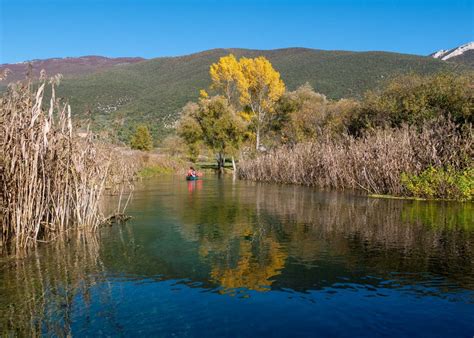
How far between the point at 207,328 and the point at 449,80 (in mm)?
28839

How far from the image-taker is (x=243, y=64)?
53.2m

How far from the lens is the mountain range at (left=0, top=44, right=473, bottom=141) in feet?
273

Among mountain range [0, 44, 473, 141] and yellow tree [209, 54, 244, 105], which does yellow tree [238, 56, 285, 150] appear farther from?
mountain range [0, 44, 473, 141]

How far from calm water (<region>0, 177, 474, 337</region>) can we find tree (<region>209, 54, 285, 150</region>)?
3943 cm

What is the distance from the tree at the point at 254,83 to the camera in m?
52.1

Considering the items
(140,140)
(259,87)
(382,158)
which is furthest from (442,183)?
(140,140)

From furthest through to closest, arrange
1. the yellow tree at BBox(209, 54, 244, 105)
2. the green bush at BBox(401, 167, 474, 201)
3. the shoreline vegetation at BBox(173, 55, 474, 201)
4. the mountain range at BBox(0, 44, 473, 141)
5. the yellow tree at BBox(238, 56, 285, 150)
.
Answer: the mountain range at BBox(0, 44, 473, 141) < the yellow tree at BBox(209, 54, 244, 105) < the yellow tree at BBox(238, 56, 285, 150) < the shoreline vegetation at BBox(173, 55, 474, 201) < the green bush at BBox(401, 167, 474, 201)

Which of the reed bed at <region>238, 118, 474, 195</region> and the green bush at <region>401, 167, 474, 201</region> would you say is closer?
the green bush at <region>401, 167, 474, 201</region>

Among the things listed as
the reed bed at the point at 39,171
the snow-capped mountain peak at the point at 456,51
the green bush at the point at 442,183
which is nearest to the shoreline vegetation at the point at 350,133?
the green bush at the point at 442,183

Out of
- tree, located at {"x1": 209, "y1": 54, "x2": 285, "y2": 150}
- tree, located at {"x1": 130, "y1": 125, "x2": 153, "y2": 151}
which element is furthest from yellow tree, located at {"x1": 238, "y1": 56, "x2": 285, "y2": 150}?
tree, located at {"x1": 130, "y1": 125, "x2": 153, "y2": 151}

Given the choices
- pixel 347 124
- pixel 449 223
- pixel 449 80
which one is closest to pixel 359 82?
pixel 347 124

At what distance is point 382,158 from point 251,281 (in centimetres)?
1459

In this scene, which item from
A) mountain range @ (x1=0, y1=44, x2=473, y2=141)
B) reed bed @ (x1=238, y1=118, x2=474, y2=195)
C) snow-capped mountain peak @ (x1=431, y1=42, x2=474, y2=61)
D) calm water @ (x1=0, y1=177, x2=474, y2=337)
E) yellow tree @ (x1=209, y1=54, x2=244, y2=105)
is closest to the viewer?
calm water @ (x1=0, y1=177, x2=474, y2=337)

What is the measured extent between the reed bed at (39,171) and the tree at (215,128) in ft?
121
